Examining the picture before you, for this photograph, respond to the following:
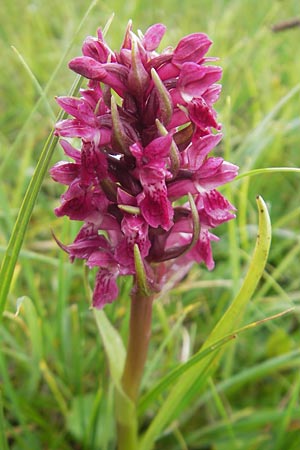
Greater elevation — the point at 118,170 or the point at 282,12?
the point at 282,12

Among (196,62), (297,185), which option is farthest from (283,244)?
(196,62)

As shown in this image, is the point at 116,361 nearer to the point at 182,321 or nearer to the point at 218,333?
the point at 218,333

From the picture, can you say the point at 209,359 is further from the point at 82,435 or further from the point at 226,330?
the point at 82,435

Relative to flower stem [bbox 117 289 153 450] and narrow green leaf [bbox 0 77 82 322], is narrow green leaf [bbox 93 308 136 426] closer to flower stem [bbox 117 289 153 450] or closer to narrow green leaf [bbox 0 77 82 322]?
flower stem [bbox 117 289 153 450]

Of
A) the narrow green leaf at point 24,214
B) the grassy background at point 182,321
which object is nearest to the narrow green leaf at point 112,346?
the grassy background at point 182,321

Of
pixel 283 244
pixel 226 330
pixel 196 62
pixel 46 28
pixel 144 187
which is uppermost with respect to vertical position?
pixel 46 28

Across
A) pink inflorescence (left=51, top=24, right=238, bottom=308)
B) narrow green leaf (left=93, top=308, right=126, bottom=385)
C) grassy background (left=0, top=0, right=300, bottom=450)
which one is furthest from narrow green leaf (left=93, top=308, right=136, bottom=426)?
pink inflorescence (left=51, top=24, right=238, bottom=308)
